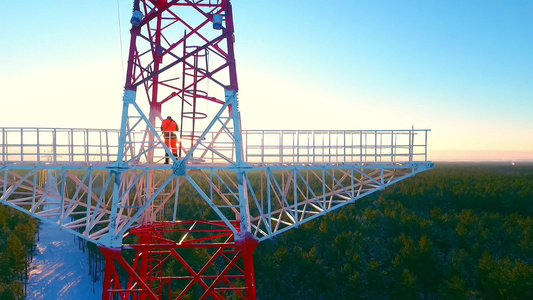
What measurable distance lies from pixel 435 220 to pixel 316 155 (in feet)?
125

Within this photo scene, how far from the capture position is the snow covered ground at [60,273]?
3981 cm

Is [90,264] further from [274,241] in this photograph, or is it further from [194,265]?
[274,241]

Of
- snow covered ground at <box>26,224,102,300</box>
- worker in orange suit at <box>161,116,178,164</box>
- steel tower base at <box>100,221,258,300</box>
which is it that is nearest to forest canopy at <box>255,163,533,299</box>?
steel tower base at <box>100,221,258,300</box>

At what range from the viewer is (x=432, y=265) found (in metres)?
35.1

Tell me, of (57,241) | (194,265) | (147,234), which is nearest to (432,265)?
(194,265)

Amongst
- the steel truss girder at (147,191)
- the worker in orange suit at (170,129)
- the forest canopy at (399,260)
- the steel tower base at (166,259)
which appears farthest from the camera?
the forest canopy at (399,260)

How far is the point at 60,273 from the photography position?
149 ft

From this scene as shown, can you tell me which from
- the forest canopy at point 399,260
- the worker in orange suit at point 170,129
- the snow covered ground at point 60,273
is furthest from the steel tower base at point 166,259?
the snow covered ground at point 60,273

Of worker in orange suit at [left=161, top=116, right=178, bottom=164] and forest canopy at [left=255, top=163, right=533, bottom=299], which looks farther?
forest canopy at [left=255, top=163, right=533, bottom=299]

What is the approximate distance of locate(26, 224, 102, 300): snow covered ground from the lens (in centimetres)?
3981

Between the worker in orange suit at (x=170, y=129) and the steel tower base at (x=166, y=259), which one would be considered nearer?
the steel tower base at (x=166, y=259)

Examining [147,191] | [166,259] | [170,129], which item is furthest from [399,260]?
[170,129]

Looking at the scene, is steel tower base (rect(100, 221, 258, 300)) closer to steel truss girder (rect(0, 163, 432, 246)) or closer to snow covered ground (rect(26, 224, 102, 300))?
steel truss girder (rect(0, 163, 432, 246))

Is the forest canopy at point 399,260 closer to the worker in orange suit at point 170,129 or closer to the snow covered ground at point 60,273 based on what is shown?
the snow covered ground at point 60,273
